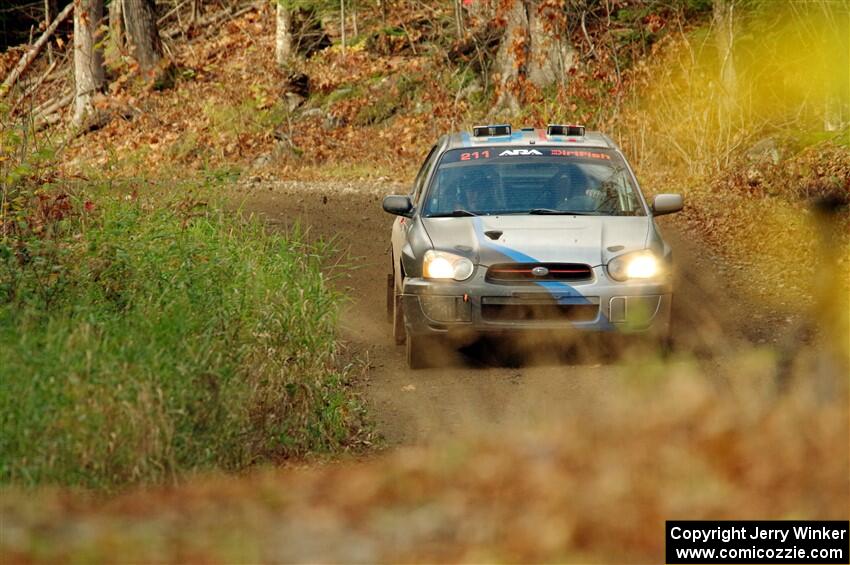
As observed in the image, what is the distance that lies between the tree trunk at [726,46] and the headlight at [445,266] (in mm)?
11121

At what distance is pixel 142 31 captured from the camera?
3083 cm

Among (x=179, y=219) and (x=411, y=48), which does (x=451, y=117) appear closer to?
(x=411, y=48)

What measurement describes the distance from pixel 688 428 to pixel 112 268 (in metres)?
4.25

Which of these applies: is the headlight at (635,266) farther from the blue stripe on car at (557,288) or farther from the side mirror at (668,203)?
the side mirror at (668,203)

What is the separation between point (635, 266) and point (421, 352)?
67.9 inches

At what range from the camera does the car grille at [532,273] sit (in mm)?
9406

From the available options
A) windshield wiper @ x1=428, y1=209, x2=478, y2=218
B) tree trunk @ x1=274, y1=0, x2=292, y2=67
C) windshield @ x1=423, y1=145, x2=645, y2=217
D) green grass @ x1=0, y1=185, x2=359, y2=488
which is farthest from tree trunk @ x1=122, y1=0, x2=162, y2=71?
windshield wiper @ x1=428, y1=209, x2=478, y2=218

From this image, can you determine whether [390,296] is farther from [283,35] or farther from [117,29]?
[117,29]

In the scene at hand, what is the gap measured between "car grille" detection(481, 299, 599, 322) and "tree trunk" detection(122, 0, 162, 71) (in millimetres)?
22959

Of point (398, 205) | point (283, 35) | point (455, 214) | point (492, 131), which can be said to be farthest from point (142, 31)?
point (455, 214)

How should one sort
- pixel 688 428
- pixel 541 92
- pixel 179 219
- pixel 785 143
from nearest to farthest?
pixel 688 428
pixel 179 219
pixel 785 143
pixel 541 92

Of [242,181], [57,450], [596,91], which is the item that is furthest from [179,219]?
[596,91]

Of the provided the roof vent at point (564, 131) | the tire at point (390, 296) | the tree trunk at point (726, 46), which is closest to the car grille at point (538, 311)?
the tire at point (390, 296)

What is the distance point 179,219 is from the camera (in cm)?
1180
